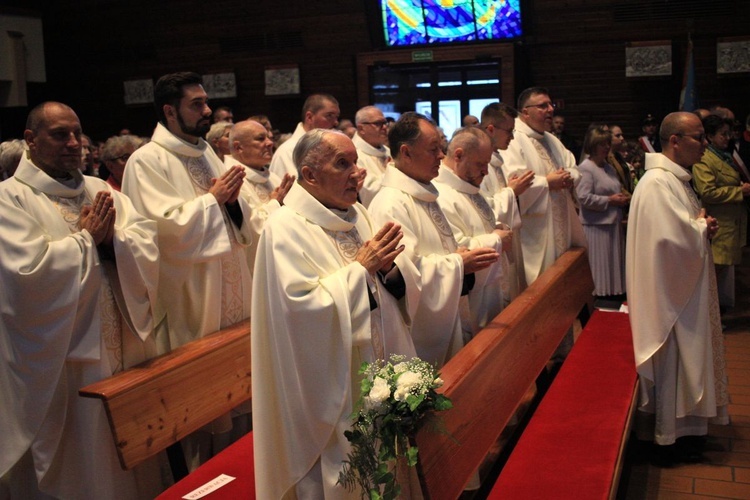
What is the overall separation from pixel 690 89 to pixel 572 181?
5.30 meters

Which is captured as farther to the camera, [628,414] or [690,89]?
[690,89]

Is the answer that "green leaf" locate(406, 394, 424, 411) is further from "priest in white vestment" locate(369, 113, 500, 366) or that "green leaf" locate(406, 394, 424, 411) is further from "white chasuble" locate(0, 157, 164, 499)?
"white chasuble" locate(0, 157, 164, 499)

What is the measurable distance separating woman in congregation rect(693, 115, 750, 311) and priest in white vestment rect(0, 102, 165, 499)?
5447 millimetres

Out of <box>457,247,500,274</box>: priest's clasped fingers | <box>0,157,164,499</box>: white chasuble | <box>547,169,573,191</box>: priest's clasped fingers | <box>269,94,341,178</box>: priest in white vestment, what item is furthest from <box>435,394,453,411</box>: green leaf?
<box>269,94,341,178</box>: priest in white vestment

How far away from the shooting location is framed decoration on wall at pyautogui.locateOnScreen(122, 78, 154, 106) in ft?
50.3

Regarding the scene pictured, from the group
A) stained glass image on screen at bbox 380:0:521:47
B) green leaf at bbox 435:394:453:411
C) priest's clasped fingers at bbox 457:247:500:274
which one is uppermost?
stained glass image on screen at bbox 380:0:521:47

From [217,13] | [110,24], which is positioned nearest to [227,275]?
[217,13]

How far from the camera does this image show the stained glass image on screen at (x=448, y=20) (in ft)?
41.8

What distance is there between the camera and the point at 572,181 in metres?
6.39

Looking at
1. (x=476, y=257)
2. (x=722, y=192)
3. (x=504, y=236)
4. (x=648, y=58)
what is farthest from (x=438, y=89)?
(x=476, y=257)

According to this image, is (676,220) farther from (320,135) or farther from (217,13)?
(217,13)

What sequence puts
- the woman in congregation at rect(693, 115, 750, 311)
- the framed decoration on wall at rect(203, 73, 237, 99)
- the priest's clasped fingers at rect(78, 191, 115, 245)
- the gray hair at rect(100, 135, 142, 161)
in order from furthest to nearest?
the framed decoration on wall at rect(203, 73, 237, 99)
the woman in congregation at rect(693, 115, 750, 311)
the gray hair at rect(100, 135, 142, 161)
the priest's clasped fingers at rect(78, 191, 115, 245)

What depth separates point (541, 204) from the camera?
6.24m

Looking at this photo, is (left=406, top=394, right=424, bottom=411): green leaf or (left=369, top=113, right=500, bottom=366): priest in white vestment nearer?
(left=406, top=394, right=424, bottom=411): green leaf
